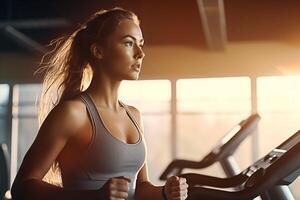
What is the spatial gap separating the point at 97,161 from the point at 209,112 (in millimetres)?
5668

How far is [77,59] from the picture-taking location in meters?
1.49

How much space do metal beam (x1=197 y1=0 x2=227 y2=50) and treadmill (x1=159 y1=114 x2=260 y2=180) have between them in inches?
61.6

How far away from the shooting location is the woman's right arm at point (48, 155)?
1190 mm

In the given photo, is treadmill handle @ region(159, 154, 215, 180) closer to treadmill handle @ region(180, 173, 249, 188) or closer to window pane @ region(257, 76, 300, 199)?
treadmill handle @ region(180, 173, 249, 188)

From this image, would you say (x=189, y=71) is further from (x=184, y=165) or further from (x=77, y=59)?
(x=77, y=59)

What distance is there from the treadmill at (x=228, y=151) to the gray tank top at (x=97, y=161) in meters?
1.72

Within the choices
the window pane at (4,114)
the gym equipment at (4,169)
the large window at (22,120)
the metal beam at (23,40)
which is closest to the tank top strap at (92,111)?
the gym equipment at (4,169)

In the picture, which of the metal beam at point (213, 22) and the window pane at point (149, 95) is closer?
the metal beam at point (213, 22)

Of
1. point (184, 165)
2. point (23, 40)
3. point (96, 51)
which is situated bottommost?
point (184, 165)

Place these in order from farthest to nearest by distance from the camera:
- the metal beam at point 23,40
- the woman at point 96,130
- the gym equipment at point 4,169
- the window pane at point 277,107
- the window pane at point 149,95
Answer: the window pane at point 149,95, the window pane at point 277,107, the metal beam at point 23,40, the gym equipment at point 4,169, the woman at point 96,130

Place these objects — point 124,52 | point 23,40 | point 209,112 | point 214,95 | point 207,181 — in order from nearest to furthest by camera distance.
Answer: point 124,52, point 207,181, point 23,40, point 214,95, point 209,112

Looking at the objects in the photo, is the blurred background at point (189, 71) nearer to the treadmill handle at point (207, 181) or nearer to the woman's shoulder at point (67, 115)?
the treadmill handle at point (207, 181)

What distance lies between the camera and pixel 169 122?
22.8ft

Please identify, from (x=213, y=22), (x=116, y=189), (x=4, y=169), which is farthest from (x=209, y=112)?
(x=116, y=189)
